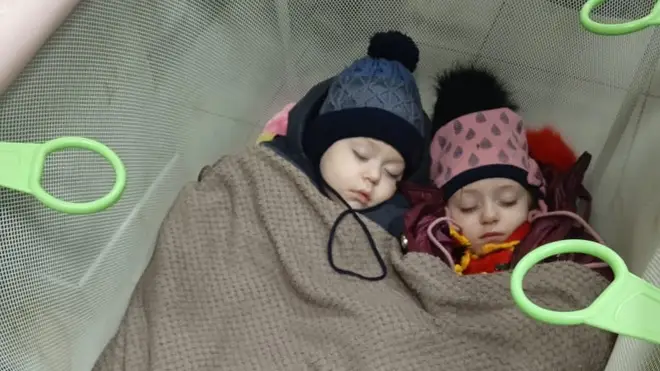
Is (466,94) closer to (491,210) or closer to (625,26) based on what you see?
(491,210)

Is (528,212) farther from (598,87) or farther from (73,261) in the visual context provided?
(73,261)

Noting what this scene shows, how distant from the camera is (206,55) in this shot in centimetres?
117

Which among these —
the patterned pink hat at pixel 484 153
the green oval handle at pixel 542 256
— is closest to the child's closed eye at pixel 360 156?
the patterned pink hat at pixel 484 153

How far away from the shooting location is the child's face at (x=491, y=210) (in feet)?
3.52

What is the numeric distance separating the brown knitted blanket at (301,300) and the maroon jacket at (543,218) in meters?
0.04

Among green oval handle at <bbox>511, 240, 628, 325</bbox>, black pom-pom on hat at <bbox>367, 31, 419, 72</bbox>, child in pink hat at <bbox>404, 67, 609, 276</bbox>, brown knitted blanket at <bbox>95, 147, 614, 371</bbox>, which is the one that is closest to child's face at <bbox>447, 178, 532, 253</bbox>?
child in pink hat at <bbox>404, 67, 609, 276</bbox>

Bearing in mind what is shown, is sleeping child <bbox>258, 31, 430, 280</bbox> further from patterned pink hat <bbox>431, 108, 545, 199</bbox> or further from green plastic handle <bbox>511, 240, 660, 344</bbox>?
green plastic handle <bbox>511, 240, 660, 344</bbox>

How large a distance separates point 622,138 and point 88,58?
731 mm

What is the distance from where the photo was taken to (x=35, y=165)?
0.72 meters

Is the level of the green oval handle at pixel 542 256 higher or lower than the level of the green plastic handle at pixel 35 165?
higher

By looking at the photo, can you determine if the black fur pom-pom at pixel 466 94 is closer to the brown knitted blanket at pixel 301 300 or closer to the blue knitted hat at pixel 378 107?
the blue knitted hat at pixel 378 107

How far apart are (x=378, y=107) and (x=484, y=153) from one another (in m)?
0.16

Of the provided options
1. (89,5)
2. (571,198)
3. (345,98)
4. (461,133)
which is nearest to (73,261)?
(89,5)

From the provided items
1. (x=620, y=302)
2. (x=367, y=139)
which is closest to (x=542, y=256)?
(x=620, y=302)
